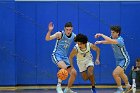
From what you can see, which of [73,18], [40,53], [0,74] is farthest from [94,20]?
[0,74]

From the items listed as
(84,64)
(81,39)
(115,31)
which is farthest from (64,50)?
(115,31)

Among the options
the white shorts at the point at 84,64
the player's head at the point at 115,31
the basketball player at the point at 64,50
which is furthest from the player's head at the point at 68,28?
the player's head at the point at 115,31

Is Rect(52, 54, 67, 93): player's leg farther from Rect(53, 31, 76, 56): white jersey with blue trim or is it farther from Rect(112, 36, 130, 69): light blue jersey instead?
Rect(112, 36, 130, 69): light blue jersey

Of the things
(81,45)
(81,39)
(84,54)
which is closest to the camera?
(81,39)

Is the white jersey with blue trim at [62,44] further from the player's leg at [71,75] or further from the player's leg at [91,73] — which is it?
the player's leg at [91,73]

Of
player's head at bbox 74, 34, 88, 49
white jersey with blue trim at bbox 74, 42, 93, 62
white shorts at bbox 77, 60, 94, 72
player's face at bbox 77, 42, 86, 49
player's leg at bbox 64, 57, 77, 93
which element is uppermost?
player's head at bbox 74, 34, 88, 49

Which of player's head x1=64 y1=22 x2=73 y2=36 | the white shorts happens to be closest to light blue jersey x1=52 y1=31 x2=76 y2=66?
player's head x1=64 y1=22 x2=73 y2=36

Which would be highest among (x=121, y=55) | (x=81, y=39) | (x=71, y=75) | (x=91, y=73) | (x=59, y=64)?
(x=81, y=39)

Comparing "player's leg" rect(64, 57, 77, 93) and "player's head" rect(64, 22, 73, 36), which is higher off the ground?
"player's head" rect(64, 22, 73, 36)

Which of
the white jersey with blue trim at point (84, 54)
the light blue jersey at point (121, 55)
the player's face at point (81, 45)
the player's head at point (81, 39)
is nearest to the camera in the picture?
the player's head at point (81, 39)

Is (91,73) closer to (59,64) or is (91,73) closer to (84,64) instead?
(84,64)

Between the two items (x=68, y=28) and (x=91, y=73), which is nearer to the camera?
(x=91, y=73)

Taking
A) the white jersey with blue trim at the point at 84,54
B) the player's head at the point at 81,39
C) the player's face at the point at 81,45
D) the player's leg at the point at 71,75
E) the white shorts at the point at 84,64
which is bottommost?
the player's leg at the point at 71,75

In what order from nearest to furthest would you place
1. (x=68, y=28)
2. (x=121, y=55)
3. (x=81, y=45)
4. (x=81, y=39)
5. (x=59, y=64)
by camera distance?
(x=81, y=39), (x=81, y=45), (x=59, y=64), (x=68, y=28), (x=121, y=55)
